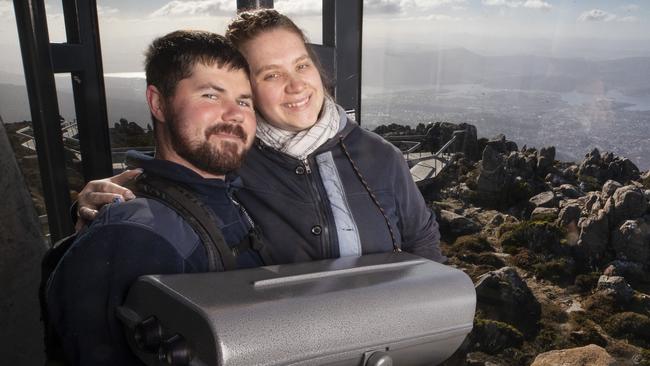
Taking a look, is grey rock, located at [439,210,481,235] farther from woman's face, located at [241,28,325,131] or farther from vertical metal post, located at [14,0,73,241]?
woman's face, located at [241,28,325,131]

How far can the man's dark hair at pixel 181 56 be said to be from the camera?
0.81 meters

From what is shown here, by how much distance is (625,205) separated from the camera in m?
17.4

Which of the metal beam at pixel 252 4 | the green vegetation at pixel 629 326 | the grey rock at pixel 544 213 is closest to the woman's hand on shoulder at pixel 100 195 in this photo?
the metal beam at pixel 252 4

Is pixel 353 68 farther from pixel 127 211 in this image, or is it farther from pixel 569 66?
pixel 569 66

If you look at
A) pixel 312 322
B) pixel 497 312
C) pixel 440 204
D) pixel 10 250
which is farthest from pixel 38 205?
pixel 440 204

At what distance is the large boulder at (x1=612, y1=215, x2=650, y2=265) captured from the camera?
1753cm

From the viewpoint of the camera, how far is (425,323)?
26.3 inches

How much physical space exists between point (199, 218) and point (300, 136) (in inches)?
12.2

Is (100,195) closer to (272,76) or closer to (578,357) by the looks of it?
(272,76)

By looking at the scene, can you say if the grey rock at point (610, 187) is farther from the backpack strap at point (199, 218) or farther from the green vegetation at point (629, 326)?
the backpack strap at point (199, 218)

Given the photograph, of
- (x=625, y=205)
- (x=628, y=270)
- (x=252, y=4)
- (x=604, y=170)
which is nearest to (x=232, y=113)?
(x=252, y=4)

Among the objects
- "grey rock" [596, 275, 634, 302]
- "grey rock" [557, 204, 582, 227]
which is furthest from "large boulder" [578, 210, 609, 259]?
"grey rock" [596, 275, 634, 302]

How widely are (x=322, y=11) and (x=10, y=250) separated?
1201mm

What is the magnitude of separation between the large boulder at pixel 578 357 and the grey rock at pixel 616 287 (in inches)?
69.7
